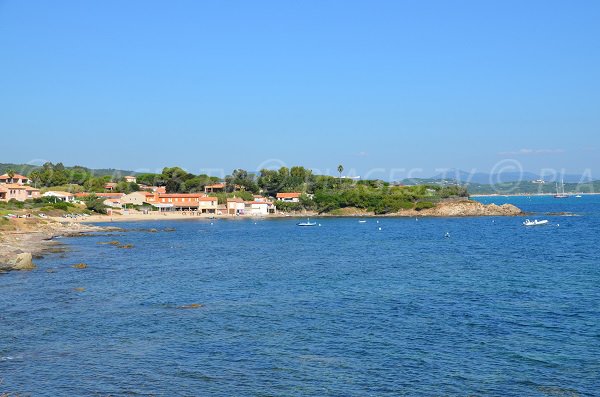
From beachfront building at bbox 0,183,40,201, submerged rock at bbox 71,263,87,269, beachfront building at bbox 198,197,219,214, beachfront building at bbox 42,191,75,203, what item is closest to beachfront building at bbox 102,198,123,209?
beachfront building at bbox 42,191,75,203

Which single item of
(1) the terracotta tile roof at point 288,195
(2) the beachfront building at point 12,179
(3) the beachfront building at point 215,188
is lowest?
(1) the terracotta tile roof at point 288,195

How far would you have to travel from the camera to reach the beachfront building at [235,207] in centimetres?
13412

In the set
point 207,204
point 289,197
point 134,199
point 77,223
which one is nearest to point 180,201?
point 207,204

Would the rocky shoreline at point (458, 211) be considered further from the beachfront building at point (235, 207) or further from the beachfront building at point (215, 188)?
the beachfront building at point (215, 188)

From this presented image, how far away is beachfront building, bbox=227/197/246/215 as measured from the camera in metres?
134

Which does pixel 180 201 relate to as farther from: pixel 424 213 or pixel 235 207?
pixel 424 213

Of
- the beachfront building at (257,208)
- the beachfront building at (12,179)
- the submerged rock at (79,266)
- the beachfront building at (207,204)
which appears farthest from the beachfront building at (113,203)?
the submerged rock at (79,266)

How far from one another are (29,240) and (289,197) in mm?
85627

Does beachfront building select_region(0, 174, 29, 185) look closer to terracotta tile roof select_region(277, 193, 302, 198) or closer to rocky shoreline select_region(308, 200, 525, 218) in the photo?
terracotta tile roof select_region(277, 193, 302, 198)

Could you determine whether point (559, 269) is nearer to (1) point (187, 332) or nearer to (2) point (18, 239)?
(1) point (187, 332)

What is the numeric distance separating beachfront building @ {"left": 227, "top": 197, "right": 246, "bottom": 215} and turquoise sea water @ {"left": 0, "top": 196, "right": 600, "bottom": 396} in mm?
82873

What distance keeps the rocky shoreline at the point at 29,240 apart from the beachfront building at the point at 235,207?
49.7 meters

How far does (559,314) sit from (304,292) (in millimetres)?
13455

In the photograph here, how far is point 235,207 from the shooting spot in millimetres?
134250
